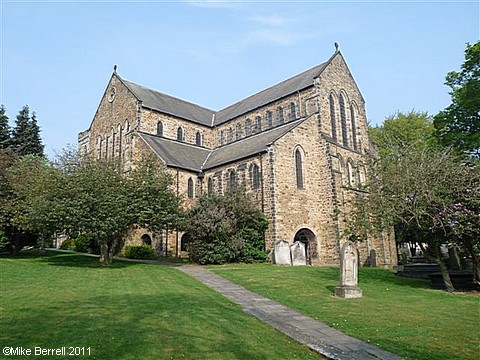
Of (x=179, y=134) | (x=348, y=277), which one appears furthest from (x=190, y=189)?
(x=348, y=277)

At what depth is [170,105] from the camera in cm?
3800

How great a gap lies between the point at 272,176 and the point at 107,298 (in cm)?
1594

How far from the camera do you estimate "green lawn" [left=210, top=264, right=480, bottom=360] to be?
7484mm

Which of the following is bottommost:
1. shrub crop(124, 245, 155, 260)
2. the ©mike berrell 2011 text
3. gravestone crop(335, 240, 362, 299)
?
the ©mike berrell 2011 text

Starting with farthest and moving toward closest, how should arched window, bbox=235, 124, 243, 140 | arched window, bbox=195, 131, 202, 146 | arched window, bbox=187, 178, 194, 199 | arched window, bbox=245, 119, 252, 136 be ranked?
arched window, bbox=195, 131, 202, 146 < arched window, bbox=235, 124, 243, 140 < arched window, bbox=245, 119, 252, 136 < arched window, bbox=187, 178, 194, 199

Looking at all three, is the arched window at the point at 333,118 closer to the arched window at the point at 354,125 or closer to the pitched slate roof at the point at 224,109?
the pitched slate roof at the point at 224,109

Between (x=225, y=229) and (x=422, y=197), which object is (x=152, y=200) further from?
(x=422, y=197)

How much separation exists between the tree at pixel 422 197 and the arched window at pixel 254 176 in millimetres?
11182

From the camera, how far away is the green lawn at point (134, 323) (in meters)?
6.66

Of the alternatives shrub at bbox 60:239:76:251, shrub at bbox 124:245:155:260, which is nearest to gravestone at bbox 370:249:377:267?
shrub at bbox 124:245:155:260

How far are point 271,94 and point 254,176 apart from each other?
12.0m

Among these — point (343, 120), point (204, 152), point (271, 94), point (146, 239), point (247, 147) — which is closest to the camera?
point (146, 239)

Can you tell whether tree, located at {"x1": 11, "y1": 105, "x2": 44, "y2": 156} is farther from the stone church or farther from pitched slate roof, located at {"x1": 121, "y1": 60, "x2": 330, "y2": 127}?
pitched slate roof, located at {"x1": 121, "y1": 60, "x2": 330, "y2": 127}

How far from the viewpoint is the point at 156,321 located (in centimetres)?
863
